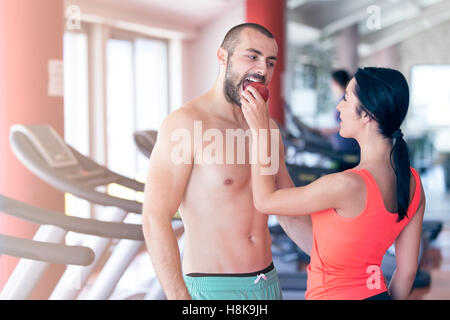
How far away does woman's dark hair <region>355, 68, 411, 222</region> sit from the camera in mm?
1249

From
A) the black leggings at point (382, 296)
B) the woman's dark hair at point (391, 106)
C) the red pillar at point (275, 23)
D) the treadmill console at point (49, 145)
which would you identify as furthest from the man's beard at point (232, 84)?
the red pillar at point (275, 23)

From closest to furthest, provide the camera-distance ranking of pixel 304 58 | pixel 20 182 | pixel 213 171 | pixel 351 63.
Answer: pixel 213 171, pixel 20 182, pixel 351 63, pixel 304 58

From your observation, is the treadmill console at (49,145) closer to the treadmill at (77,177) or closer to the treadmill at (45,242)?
the treadmill at (77,177)

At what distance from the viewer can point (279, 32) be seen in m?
6.14

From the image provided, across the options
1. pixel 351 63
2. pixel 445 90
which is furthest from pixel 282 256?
pixel 445 90

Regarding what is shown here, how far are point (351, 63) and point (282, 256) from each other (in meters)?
7.56

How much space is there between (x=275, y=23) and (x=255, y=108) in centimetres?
507

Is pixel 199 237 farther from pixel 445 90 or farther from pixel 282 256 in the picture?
pixel 445 90

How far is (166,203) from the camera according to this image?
1.28m

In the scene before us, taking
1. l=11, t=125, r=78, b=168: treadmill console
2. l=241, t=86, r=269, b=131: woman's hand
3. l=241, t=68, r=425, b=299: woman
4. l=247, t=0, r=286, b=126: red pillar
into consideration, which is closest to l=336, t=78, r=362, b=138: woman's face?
l=241, t=68, r=425, b=299: woman

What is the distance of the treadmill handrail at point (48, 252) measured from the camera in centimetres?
130

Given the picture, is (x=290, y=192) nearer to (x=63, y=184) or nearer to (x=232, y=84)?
(x=232, y=84)

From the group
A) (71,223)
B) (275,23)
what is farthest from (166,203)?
(275,23)

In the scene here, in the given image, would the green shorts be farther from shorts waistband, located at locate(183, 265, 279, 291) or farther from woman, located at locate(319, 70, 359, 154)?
A: woman, located at locate(319, 70, 359, 154)
